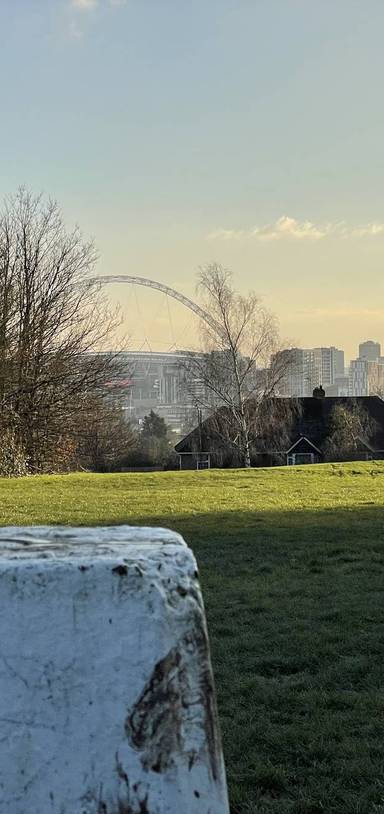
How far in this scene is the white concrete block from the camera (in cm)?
116

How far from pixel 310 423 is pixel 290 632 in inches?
1570

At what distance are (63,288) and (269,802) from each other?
25395 mm

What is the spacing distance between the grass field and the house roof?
26161 millimetres

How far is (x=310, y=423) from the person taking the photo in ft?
147

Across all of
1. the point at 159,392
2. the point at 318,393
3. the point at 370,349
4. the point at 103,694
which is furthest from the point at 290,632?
the point at 370,349

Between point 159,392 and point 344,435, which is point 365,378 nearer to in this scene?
point 159,392

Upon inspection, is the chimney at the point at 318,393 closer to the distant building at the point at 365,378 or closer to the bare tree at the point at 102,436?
the bare tree at the point at 102,436

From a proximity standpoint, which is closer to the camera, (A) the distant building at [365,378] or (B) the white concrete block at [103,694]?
(B) the white concrete block at [103,694]

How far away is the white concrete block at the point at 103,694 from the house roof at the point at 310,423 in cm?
3772

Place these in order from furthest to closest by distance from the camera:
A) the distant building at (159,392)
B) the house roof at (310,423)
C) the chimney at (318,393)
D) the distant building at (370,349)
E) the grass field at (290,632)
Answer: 1. the distant building at (370,349)
2. the distant building at (159,392)
3. the chimney at (318,393)
4. the house roof at (310,423)
5. the grass field at (290,632)

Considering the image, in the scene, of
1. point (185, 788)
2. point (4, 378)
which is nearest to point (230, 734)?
point (185, 788)

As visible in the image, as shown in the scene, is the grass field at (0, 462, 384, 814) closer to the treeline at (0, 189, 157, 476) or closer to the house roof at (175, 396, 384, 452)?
the treeline at (0, 189, 157, 476)

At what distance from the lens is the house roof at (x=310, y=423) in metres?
40.7

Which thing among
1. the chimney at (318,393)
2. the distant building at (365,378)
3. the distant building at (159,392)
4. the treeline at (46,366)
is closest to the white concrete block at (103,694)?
the treeline at (46,366)
